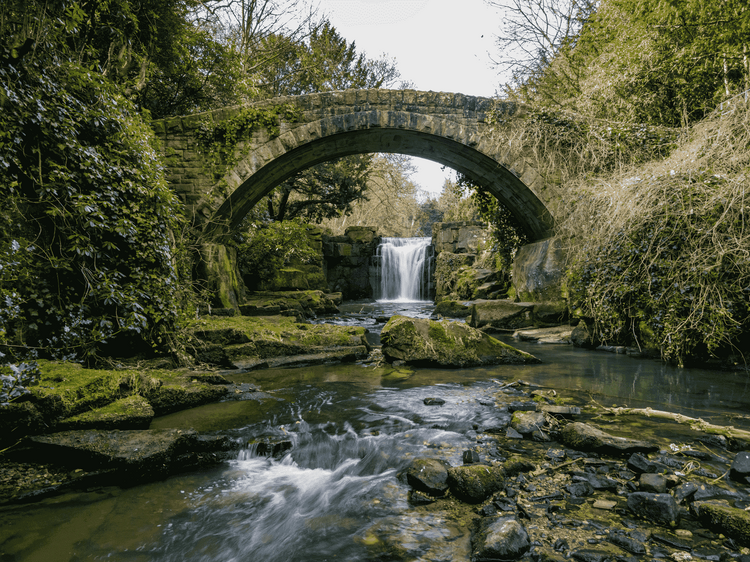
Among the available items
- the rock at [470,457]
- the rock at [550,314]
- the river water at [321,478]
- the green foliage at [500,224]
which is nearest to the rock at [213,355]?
the river water at [321,478]

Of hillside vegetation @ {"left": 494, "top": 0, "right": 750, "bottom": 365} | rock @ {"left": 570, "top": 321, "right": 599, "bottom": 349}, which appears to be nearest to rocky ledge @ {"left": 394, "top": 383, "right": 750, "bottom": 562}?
hillside vegetation @ {"left": 494, "top": 0, "right": 750, "bottom": 365}

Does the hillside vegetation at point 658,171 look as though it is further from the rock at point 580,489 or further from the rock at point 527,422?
the rock at point 580,489

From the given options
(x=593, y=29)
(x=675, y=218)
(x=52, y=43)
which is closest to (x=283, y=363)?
(x=52, y=43)

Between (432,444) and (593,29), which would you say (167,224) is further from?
(593,29)

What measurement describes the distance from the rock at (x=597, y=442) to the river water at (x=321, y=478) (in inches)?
26.2

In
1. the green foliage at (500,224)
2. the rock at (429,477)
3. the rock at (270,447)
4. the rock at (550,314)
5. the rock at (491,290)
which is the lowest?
the rock at (270,447)

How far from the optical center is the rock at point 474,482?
2.15 meters

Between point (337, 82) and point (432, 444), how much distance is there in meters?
17.1

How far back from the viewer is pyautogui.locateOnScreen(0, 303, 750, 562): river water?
1941 millimetres

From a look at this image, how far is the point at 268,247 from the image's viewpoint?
11297 mm

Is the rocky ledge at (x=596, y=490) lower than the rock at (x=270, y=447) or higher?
higher

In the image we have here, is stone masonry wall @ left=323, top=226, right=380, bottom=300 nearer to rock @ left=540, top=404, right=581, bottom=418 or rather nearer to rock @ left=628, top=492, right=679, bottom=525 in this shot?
rock @ left=540, top=404, right=581, bottom=418

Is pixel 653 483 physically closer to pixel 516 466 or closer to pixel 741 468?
pixel 741 468

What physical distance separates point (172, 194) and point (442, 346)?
14.2ft
